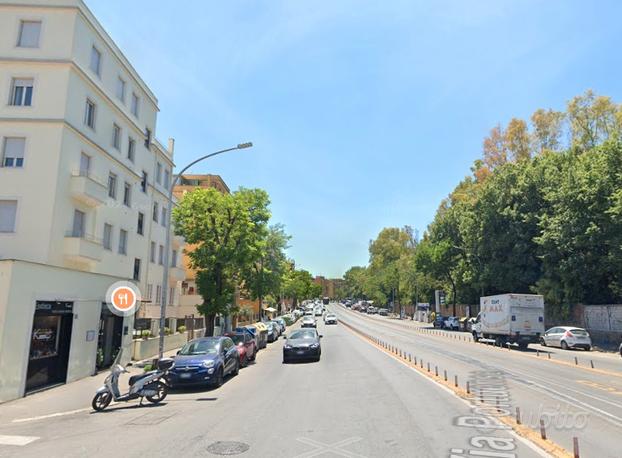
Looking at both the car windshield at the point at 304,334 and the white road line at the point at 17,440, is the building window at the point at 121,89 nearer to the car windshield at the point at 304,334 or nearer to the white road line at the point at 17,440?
the car windshield at the point at 304,334

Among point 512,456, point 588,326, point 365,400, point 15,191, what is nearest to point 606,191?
point 588,326

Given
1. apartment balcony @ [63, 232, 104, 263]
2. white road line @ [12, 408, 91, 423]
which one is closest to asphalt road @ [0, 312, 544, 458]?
white road line @ [12, 408, 91, 423]

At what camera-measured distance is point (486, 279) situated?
45.5 m

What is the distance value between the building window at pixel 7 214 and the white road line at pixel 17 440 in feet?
44.1

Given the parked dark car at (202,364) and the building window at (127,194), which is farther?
the building window at (127,194)

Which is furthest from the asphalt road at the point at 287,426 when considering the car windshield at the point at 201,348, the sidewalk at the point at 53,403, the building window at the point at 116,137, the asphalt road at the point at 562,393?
the building window at the point at 116,137

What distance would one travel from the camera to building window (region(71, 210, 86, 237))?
21578 mm

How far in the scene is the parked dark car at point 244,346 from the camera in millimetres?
20406

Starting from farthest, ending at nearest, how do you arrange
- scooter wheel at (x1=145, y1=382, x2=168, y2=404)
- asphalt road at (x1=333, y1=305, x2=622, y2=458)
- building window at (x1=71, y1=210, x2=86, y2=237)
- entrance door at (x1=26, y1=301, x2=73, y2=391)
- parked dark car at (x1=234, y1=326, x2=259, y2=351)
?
1. parked dark car at (x1=234, y1=326, x2=259, y2=351)
2. building window at (x1=71, y1=210, x2=86, y2=237)
3. entrance door at (x1=26, y1=301, x2=73, y2=391)
4. scooter wheel at (x1=145, y1=382, x2=168, y2=404)
5. asphalt road at (x1=333, y1=305, x2=622, y2=458)

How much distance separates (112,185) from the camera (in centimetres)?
2522

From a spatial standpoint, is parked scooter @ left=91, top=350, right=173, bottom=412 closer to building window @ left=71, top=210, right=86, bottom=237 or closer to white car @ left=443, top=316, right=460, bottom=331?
building window @ left=71, top=210, right=86, bottom=237

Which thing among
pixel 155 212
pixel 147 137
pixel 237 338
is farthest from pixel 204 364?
pixel 155 212

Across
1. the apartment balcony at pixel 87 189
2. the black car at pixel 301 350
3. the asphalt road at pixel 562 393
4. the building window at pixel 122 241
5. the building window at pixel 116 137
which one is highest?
the building window at pixel 116 137

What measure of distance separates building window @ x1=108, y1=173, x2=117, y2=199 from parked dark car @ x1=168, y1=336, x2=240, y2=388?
1261cm
